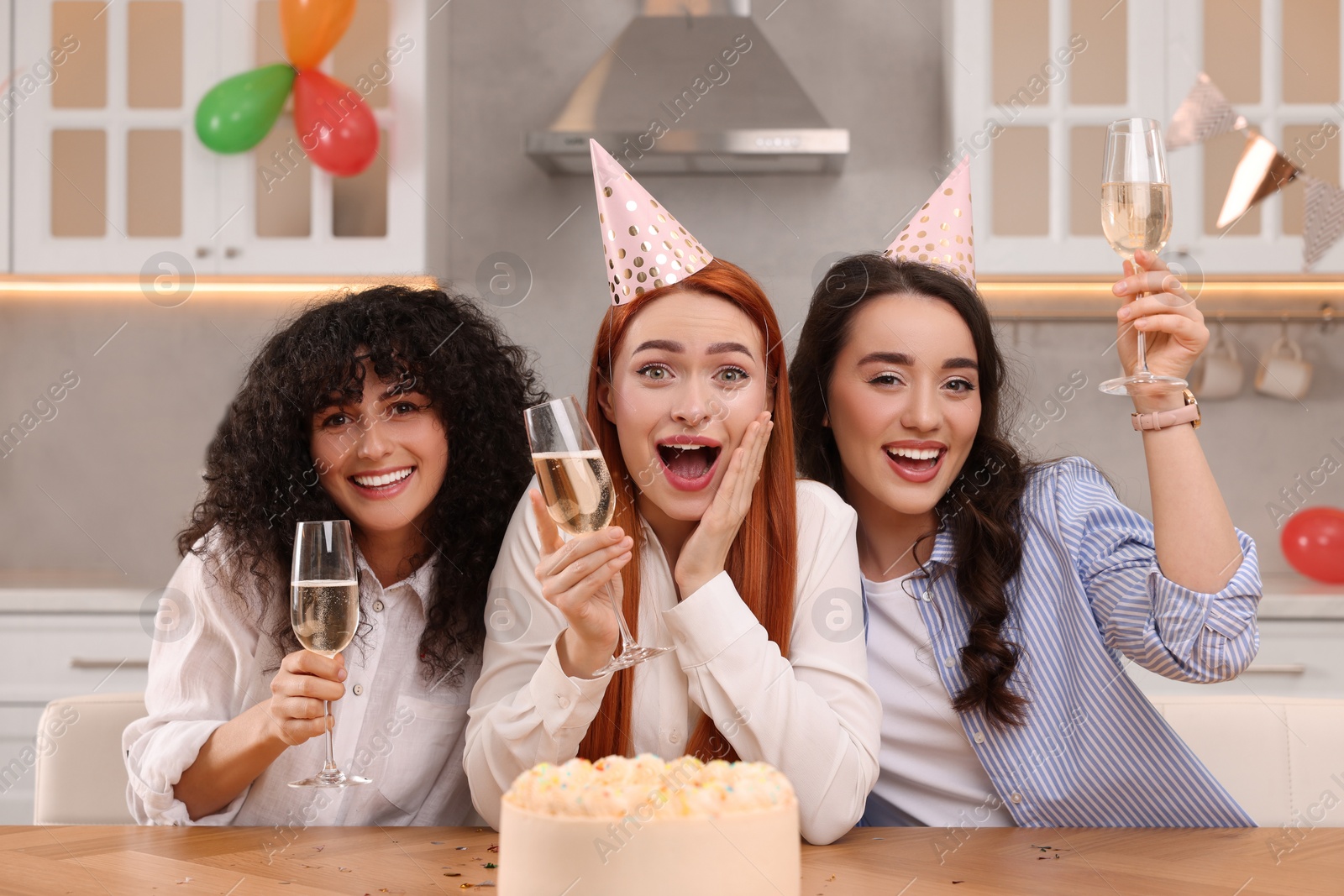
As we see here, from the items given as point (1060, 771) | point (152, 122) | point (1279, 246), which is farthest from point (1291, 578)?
point (152, 122)

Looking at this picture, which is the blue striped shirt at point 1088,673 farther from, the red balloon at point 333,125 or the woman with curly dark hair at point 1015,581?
Result: the red balloon at point 333,125

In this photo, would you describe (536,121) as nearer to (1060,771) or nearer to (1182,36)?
(1182,36)

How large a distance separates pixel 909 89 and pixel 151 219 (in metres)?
2.28

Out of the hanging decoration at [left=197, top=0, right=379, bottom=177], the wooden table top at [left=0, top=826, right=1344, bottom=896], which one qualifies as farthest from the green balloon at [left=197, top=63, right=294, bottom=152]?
the wooden table top at [left=0, top=826, right=1344, bottom=896]

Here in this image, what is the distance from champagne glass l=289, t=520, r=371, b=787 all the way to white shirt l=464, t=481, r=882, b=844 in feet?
0.65

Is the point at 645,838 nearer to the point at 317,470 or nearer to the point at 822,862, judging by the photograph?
the point at 822,862

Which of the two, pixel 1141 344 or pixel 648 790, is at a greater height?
pixel 1141 344

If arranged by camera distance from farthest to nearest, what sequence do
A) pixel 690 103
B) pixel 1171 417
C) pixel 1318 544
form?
pixel 690 103, pixel 1318 544, pixel 1171 417

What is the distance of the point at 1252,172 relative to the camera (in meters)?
3.08

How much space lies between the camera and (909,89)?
3.51 metres

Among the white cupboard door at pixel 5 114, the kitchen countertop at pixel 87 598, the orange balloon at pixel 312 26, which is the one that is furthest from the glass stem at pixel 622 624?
the white cupboard door at pixel 5 114

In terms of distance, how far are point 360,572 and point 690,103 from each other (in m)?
2.20

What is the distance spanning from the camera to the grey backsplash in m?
3.46

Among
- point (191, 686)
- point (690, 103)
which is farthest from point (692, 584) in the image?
point (690, 103)
